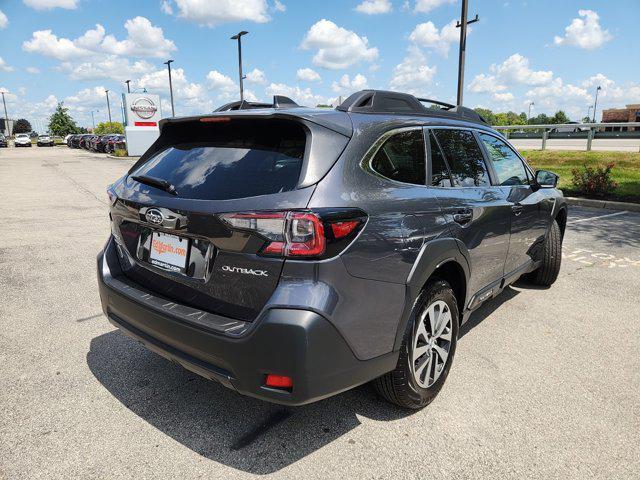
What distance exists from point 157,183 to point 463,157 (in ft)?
6.72


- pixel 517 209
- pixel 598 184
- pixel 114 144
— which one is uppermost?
pixel 114 144

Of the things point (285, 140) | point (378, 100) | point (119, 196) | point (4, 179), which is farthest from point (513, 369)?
point (4, 179)

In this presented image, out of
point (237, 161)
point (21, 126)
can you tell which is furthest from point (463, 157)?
point (21, 126)

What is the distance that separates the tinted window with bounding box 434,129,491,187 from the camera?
3.17 meters

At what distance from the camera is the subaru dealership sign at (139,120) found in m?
34.1

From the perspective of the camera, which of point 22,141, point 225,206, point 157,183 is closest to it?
point 225,206

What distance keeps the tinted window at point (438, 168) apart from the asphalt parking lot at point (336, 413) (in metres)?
1.32

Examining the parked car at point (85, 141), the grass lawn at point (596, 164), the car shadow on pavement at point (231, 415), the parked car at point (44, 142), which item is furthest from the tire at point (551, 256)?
the parked car at point (44, 142)

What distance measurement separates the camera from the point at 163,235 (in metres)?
2.54

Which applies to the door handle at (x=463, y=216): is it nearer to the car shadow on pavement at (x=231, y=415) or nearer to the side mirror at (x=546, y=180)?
the car shadow on pavement at (x=231, y=415)

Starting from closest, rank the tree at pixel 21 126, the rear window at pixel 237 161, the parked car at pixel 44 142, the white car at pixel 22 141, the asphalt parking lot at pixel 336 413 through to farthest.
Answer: the rear window at pixel 237 161, the asphalt parking lot at pixel 336 413, the white car at pixel 22 141, the parked car at pixel 44 142, the tree at pixel 21 126

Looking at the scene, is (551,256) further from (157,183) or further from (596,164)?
(596,164)

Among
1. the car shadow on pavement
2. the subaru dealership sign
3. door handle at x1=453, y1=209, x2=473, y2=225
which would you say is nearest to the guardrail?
door handle at x1=453, y1=209, x2=473, y2=225

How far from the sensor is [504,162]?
4039 mm
